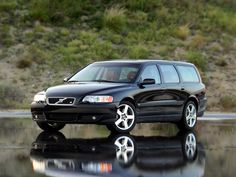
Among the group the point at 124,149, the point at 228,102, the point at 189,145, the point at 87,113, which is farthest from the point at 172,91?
the point at 228,102

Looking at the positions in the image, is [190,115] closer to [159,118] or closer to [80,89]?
[159,118]

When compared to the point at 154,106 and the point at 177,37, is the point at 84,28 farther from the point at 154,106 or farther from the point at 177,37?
the point at 154,106

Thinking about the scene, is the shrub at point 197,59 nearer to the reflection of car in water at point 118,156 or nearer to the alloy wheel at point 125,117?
the alloy wheel at point 125,117

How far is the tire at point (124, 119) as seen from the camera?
16.4 metres

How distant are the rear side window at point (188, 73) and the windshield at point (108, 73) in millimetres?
1610

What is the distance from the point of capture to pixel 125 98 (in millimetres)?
16547

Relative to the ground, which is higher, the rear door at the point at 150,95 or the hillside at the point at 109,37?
the hillside at the point at 109,37

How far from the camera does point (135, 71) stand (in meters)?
17.5

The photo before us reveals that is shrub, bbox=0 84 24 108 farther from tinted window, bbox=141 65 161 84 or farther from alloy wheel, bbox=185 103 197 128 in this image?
tinted window, bbox=141 65 161 84

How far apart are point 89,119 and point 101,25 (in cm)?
2713

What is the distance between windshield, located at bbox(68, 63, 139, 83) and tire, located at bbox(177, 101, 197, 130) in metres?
1.59

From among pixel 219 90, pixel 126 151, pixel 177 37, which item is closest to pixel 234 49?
pixel 177 37

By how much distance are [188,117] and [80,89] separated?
10.3 feet

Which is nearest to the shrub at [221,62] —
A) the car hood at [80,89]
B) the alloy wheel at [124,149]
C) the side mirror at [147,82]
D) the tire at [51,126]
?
the side mirror at [147,82]
